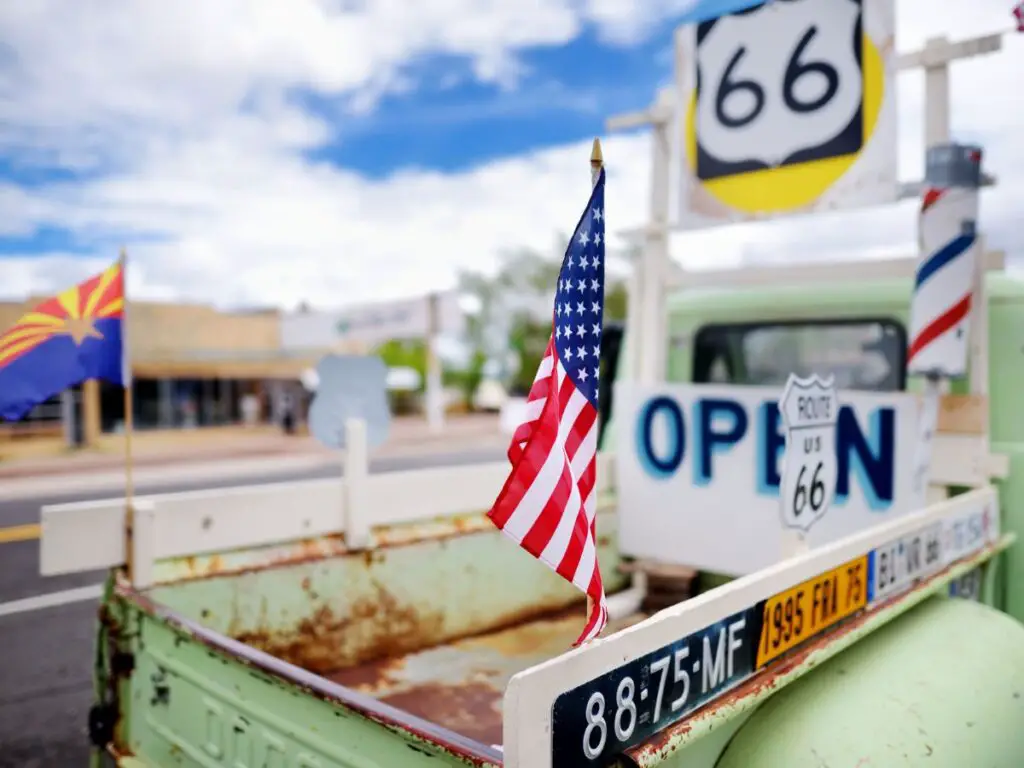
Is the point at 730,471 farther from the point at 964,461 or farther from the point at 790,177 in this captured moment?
the point at 790,177

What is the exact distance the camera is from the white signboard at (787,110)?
3617 millimetres

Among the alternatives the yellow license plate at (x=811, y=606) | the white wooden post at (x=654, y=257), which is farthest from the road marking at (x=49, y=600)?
the yellow license plate at (x=811, y=606)

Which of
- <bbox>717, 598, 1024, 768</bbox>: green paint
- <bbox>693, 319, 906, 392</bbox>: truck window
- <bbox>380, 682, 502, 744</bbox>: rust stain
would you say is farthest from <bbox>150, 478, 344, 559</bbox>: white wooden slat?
<bbox>693, 319, 906, 392</bbox>: truck window

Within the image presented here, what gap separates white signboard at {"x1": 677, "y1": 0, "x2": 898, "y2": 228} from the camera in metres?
3.62

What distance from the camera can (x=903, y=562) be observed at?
243cm

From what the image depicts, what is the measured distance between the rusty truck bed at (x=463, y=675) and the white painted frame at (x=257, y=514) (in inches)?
19.3

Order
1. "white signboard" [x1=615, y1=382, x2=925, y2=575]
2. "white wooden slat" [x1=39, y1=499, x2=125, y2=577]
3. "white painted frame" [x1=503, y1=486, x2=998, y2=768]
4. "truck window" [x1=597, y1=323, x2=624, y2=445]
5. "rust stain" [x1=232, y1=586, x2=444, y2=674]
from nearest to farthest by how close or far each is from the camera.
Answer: "white painted frame" [x1=503, y1=486, x2=998, y2=768], "white wooden slat" [x1=39, y1=499, x2=125, y2=577], "rust stain" [x1=232, y1=586, x2=444, y2=674], "white signboard" [x1=615, y1=382, x2=925, y2=575], "truck window" [x1=597, y1=323, x2=624, y2=445]

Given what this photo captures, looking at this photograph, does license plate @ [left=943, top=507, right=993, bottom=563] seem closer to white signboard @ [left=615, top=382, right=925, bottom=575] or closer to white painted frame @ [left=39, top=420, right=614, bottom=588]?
white signboard @ [left=615, top=382, right=925, bottom=575]

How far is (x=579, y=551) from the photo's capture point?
147cm

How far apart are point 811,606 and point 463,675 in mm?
1664

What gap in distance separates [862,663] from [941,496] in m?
1.47

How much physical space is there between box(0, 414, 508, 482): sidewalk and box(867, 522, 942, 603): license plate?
13343mm

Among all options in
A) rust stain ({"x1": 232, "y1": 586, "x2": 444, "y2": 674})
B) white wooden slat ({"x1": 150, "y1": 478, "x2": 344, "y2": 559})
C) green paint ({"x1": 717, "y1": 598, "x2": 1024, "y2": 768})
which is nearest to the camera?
green paint ({"x1": 717, "y1": 598, "x2": 1024, "y2": 768})

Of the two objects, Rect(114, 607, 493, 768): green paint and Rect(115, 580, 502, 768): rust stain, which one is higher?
Rect(115, 580, 502, 768): rust stain
